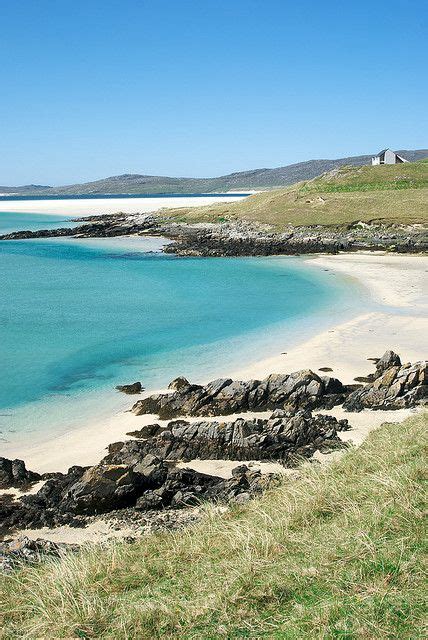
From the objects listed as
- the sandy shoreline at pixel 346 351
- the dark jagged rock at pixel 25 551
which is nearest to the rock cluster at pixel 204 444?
the sandy shoreline at pixel 346 351

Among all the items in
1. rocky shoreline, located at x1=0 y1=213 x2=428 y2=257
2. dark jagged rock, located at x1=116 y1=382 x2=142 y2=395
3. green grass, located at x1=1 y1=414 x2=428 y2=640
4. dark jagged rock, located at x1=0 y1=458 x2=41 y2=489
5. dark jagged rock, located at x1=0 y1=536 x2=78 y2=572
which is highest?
rocky shoreline, located at x1=0 y1=213 x2=428 y2=257

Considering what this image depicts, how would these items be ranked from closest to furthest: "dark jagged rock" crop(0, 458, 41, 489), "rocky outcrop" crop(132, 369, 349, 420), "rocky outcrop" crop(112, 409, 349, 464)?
"dark jagged rock" crop(0, 458, 41, 489) < "rocky outcrop" crop(112, 409, 349, 464) < "rocky outcrop" crop(132, 369, 349, 420)

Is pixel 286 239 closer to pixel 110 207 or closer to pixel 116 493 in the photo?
pixel 116 493

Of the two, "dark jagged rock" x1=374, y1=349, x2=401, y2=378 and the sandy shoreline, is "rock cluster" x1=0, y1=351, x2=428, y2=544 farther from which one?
the sandy shoreline

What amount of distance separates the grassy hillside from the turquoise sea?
1467cm

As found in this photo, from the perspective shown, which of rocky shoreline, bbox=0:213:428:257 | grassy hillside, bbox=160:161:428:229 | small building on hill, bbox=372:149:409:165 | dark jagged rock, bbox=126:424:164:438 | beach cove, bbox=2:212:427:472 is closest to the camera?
dark jagged rock, bbox=126:424:164:438

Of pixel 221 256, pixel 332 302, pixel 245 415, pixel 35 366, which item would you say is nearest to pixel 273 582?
pixel 245 415

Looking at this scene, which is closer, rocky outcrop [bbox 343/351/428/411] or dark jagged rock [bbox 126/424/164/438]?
dark jagged rock [bbox 126/424/164/438]

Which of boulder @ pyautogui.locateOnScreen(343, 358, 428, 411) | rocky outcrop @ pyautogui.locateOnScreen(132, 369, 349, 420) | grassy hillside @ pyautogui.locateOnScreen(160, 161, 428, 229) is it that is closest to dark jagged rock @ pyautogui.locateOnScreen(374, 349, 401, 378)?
boulder @ pyautogui.locateOnScreen(343, 358, 428, 411)

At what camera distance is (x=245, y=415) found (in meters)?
13.3

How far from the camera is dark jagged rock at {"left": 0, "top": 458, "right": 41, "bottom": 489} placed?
409 inches

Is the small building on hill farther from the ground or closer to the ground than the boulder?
farther from the ground

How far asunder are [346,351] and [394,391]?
4.84m

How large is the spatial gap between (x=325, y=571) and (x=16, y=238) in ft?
227
